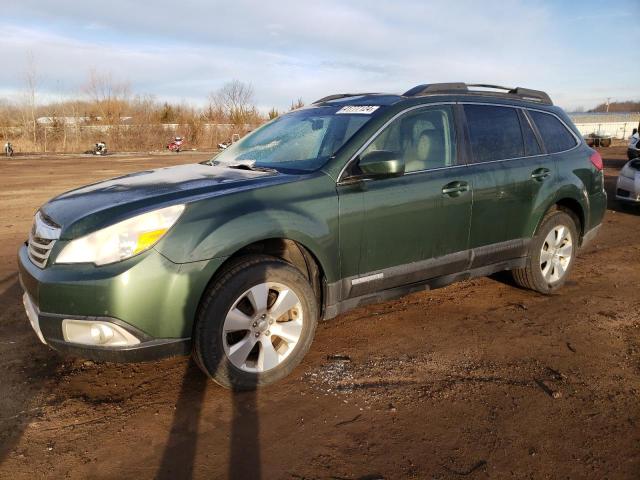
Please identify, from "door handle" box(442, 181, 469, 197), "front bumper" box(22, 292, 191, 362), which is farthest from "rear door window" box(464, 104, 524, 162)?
"front bumper" box(22, 292, 191, 362)

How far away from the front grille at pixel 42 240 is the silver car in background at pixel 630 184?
31.1 ft

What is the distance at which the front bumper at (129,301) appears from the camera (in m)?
2.65

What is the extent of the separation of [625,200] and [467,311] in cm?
663

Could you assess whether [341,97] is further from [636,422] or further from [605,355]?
[636,422]

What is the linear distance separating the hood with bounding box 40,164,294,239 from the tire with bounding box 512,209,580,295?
8.50ft

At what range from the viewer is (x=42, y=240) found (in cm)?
300

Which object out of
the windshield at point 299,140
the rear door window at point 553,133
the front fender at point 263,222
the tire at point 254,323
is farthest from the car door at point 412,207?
the rear door window at point 553,133

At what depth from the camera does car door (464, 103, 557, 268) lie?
411 cm

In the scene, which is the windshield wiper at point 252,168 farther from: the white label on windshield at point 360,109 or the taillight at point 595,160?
the taillight at point 595,160

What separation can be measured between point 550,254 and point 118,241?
12.7 feet

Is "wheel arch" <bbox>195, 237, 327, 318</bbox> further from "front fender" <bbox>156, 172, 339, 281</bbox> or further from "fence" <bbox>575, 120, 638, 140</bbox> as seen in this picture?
"fence" <bbox>575, 120, 638, 140</bbox>

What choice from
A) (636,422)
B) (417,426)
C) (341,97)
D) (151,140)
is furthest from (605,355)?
(151,140)

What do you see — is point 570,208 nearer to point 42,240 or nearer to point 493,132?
point 493,132

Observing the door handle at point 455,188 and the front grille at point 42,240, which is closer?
the front grille at point 42,240
